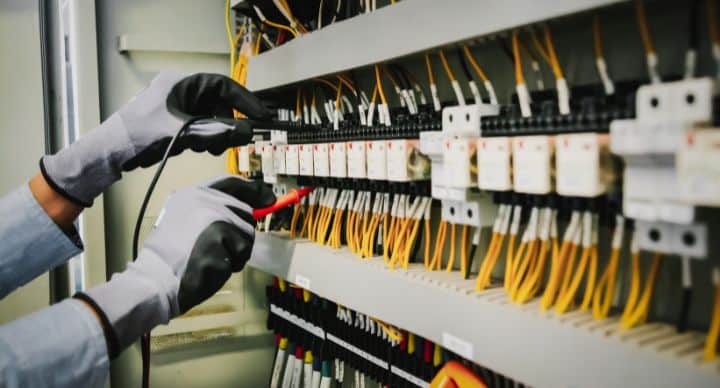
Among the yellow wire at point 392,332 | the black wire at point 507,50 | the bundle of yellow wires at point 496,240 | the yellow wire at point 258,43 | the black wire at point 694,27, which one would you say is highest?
the yellow wire at point 258,43

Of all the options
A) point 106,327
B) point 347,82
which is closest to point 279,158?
point 347,82

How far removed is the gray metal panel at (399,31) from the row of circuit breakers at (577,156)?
14 cm

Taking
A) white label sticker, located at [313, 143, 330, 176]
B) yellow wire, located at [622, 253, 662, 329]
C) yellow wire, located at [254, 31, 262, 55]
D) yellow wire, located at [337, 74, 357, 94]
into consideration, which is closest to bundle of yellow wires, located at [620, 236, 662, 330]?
yellow wire, located at [622, 253, 662, 329]

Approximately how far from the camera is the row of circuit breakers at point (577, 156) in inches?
22.7

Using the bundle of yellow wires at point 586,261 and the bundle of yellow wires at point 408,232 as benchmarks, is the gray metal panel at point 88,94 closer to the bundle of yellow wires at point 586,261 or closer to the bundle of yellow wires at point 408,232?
the bundle of yellow wires at point 408,232

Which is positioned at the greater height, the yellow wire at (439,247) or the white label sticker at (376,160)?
the white label sticker at (376,160)

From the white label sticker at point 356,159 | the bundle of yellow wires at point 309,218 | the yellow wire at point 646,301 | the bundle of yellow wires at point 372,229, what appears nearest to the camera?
the yellow wire at point 646,301

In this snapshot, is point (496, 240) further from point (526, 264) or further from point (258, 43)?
point (258, 43)

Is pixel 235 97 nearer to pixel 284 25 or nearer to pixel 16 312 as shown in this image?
pixel 284 25

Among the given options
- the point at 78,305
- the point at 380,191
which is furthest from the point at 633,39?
the point at 78,305

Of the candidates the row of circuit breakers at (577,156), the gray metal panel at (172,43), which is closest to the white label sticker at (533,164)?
the row of circuit breakers at (577,156)

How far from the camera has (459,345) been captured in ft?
2.73

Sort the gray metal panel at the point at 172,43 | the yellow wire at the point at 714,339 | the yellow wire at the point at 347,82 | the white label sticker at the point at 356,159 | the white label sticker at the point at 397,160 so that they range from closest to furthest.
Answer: the yellow wire at the point at 714,339
the white label sticker at the point at 397,160
the white label sticker at the point at 356,159
the yellow wire at the point at 347,82
the gray metal panel at the point at 172,43

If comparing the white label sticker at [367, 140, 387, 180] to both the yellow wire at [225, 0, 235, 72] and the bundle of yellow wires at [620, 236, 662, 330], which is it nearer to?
the bundle of yellow wires at [620, 236, 662, 330]
